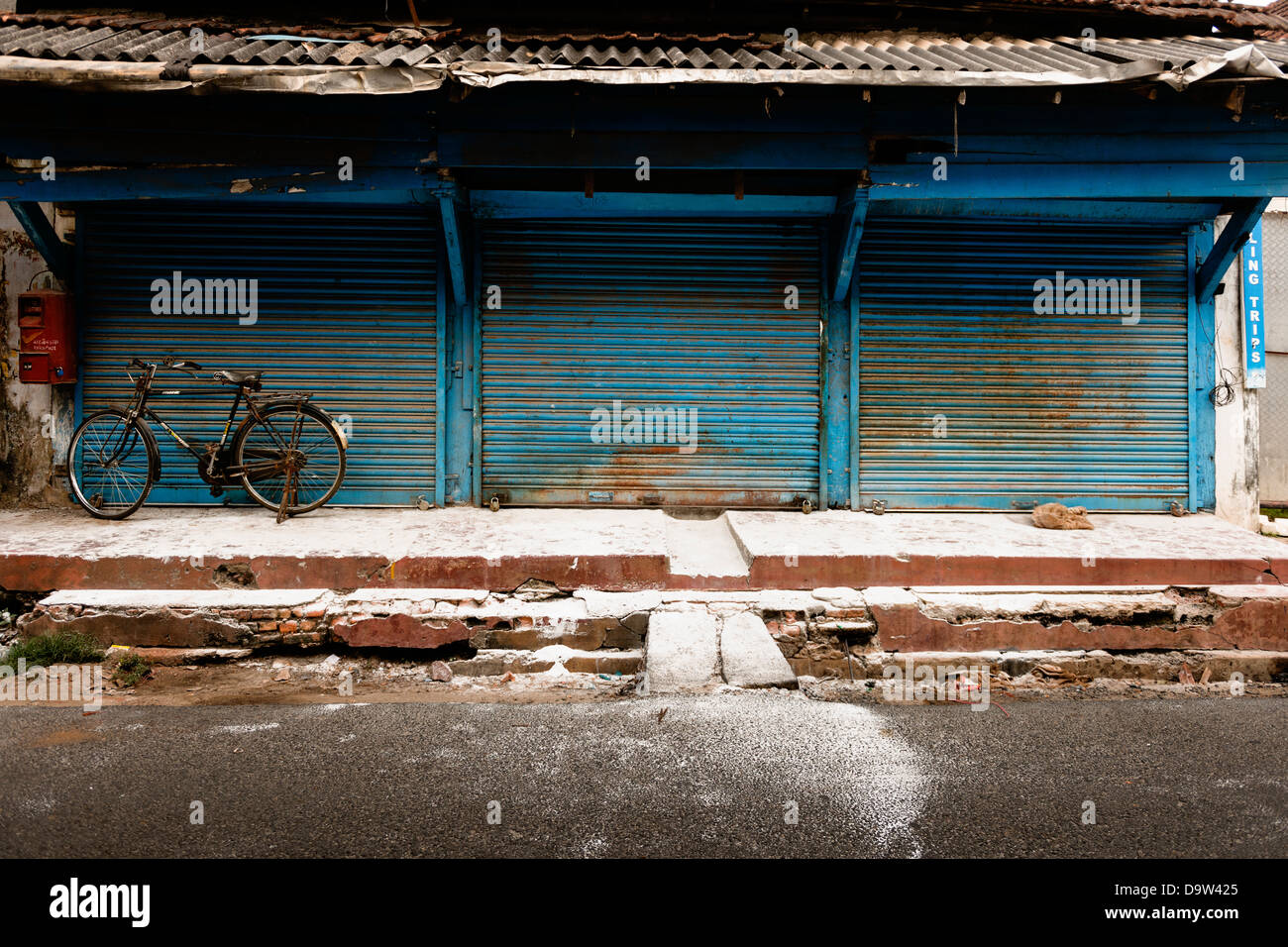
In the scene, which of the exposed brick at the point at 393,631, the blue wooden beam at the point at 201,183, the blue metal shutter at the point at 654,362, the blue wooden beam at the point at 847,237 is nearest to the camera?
the exposed brick at the point at 393,631

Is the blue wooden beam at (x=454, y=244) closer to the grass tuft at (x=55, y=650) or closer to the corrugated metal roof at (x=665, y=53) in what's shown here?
the corrugated metal roof at (x=665, y=53)

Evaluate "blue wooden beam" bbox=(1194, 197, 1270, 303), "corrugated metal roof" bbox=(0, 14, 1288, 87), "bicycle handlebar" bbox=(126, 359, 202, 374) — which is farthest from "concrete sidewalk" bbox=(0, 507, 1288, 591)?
"corrugated metal roof" bbox=(0, 14, 1288, 87)

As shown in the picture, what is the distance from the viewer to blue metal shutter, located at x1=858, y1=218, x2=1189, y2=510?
21.8ft

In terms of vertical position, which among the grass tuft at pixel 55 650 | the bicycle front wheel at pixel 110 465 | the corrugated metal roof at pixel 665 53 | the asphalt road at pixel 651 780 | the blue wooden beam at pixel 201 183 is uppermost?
the corrugated metal roof at pixel 665 53

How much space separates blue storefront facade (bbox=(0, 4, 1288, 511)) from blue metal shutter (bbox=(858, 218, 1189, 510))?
27mm

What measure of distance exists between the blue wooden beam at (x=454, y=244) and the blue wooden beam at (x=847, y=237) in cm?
328

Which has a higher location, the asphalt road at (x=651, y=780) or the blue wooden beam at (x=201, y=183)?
the blue wooden beam at (x=201, y=183)

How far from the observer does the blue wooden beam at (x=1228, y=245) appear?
6059 mm

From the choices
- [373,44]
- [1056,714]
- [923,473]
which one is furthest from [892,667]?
[373,44]

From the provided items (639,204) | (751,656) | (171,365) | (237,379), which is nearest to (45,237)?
(171,365)

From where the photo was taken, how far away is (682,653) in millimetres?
4164

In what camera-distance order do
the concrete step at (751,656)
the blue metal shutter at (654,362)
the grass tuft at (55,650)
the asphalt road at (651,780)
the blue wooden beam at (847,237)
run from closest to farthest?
the asphalt road at (651,780), the concrete step at (751,656), the grass tuft at (55,650), the blue wooden beam at (847,237), the blue metal shutter at (654,362)

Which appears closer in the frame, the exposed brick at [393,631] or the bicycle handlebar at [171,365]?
the exposed brick at [393,631]

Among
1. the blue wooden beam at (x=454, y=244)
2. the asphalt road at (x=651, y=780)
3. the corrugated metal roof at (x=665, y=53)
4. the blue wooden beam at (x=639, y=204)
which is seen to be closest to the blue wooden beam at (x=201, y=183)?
the blue wooden beam at (x=454, y=244)
